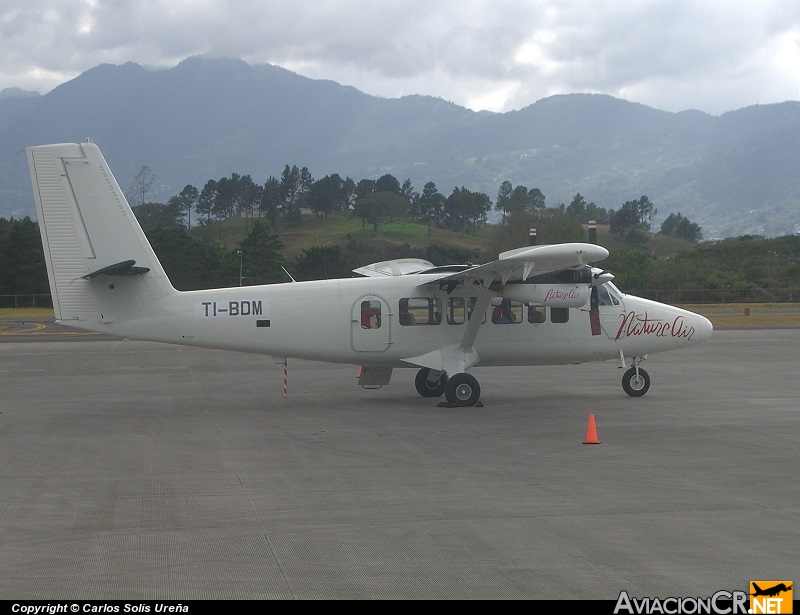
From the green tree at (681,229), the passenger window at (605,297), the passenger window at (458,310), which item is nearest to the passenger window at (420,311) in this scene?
the passenger window at (458,310)

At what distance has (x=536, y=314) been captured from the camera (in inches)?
755

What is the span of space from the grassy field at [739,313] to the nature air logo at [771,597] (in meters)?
41.9

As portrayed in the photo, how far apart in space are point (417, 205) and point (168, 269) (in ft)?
219

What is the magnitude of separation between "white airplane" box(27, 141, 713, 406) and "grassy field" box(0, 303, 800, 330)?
30.3 m

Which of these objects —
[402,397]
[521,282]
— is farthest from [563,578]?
[402,397]

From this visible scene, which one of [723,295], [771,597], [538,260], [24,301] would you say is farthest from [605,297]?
[24,301]

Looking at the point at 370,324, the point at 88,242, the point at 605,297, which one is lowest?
the point at 370,324

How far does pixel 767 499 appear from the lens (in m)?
10.2

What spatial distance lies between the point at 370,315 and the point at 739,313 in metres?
45.1

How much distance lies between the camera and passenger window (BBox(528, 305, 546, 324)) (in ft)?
62.8

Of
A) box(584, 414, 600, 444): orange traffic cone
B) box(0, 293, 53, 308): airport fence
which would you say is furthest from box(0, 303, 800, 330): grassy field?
box(584, 414, 600, 444): orange traffic cone

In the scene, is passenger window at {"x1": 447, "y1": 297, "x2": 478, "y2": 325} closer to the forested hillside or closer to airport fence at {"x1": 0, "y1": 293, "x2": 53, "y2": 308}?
the forested hillside

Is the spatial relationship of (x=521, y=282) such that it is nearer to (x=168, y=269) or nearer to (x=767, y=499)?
(x=767, y=499)

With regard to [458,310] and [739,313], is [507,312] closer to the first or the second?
[458,310]
